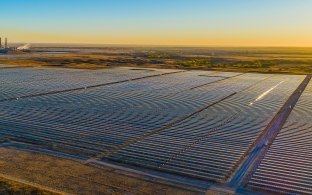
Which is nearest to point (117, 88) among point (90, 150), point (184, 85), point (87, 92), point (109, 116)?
point (87, 92)

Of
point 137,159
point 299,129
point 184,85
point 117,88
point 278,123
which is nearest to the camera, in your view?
point 137,159

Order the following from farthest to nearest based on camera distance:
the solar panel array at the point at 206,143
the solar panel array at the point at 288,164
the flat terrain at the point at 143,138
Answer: the solar panel array at the point at 206,143
the flat terrain at the point at 143,138
the solar panel array at the point at 288,164

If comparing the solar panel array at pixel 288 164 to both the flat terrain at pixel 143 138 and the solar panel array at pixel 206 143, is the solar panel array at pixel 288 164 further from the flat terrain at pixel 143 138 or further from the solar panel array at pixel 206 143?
the solar panel array at pixel 206 143

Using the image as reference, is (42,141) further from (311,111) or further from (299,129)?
→ (311,111)

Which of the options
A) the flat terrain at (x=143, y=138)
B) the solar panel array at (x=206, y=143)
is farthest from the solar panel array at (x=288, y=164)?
the solar panel array at (x=206, y=143)

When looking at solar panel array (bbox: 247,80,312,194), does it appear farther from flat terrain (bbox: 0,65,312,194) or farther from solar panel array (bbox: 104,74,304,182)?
solar panel array (bbox: 104,74,304,182)
